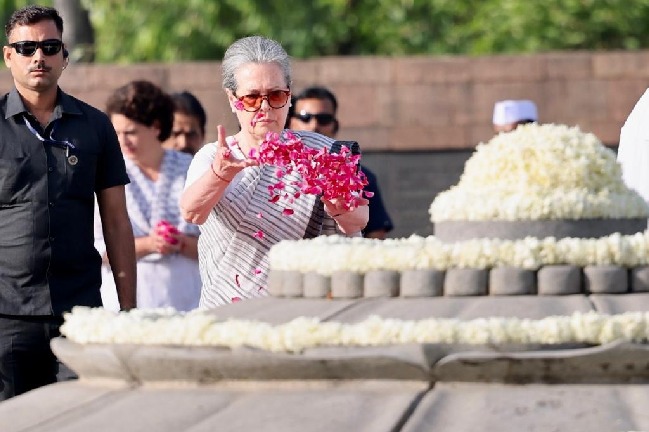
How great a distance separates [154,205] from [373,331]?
4.32 m

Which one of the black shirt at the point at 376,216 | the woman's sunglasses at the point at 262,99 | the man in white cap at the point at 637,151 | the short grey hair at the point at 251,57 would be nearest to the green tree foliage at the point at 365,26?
the black shirt at the point at 376,216

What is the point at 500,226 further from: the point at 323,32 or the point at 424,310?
the point at 323,32

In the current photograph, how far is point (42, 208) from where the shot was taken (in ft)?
19.6

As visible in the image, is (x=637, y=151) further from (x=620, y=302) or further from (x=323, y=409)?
(x=323, y=409)

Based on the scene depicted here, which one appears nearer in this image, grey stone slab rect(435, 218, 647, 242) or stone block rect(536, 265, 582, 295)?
stone block rect(536, 265, 582, 295)

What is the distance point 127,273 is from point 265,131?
52.1 inches

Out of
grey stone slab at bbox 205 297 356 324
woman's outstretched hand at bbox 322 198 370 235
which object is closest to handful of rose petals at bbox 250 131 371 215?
woman's outstretched hand at bbox 322 198 370 235

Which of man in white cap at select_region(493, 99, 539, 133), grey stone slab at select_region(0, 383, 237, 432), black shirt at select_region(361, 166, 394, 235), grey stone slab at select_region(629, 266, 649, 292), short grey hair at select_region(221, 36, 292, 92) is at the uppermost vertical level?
short grey hair at select_region(221, 36, 292, 92)

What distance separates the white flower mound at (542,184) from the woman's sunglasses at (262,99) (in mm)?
1110

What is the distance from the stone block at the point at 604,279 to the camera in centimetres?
380

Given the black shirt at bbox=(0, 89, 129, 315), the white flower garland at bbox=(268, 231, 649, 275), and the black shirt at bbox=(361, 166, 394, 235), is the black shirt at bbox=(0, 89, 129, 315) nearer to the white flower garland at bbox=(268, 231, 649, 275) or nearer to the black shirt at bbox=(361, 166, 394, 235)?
the white flower garland at bbox=(268, 231, 649, 275)

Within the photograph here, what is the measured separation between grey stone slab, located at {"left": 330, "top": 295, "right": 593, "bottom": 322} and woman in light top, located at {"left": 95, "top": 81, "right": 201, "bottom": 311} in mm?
3517

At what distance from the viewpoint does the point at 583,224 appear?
4051 millimetres

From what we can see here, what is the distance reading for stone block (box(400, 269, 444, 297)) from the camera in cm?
386
